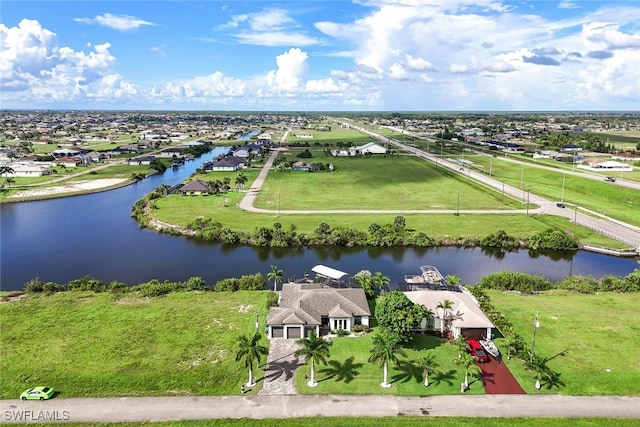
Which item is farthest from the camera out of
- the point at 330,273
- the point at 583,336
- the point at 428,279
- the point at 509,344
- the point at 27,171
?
the point at 27,171

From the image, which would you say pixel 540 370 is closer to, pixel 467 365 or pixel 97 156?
pixel 467 365

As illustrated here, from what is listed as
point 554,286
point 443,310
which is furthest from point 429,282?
point 554,286

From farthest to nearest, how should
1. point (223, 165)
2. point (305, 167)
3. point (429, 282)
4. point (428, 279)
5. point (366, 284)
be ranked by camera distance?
point (305, 167) → point (223, 165) → point (428, 279) → point (429, 282) → point (366, 284)

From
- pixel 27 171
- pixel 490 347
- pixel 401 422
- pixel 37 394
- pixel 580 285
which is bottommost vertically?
pixel 401 422

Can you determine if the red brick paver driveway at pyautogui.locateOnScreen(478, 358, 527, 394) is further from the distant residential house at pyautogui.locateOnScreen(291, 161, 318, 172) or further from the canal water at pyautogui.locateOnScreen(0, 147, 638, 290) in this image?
the distant residential house at pyautogui.locateOnScreen(291, 161, 318, 172)

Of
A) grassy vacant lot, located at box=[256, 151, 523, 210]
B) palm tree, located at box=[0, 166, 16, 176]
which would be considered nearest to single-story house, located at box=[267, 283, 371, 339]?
grassy vacant lot, located at box=[256, 151, 523, 210]

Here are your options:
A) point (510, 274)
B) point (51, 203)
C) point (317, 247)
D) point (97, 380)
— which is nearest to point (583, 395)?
point (510, 274)

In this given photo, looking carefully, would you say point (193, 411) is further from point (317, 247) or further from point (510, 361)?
point (317, 247)
